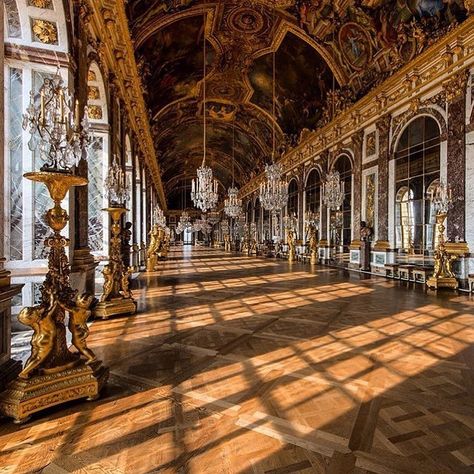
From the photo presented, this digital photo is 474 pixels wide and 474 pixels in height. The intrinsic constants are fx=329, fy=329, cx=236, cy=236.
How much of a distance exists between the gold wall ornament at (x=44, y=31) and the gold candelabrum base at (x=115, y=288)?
2526 mm

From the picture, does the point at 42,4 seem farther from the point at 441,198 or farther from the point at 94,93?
the point at 441,198

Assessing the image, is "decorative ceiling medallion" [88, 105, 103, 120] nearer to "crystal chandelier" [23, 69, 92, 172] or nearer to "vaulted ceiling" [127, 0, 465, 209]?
"vaulted ceiling" [127, 0, 465, 209]

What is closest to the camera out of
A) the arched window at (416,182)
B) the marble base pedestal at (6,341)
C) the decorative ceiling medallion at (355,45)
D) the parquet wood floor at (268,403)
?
the parquet wood floor at (268,403)

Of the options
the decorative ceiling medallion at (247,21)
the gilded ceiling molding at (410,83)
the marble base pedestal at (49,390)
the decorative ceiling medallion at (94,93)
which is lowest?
the marble base pedestal at (49,390)

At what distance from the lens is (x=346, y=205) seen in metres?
13.6

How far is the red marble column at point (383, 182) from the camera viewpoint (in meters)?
10.9

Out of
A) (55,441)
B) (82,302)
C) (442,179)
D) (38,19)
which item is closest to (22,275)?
(82,302)

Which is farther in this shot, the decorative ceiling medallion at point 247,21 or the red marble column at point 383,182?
the decorative ceiling medallion at point 247,21

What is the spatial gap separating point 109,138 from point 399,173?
8.56 metres

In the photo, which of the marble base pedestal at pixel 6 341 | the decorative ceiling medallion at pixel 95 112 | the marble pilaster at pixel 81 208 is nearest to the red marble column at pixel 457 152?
the marble pilaster at pixel 81 208

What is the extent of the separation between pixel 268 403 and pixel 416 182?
9.28 metres

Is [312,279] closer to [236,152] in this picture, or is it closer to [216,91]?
[216,91]

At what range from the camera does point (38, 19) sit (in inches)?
183

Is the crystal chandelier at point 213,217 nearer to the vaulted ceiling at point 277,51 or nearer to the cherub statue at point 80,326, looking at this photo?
the vaulted ceiling at point 277,51
